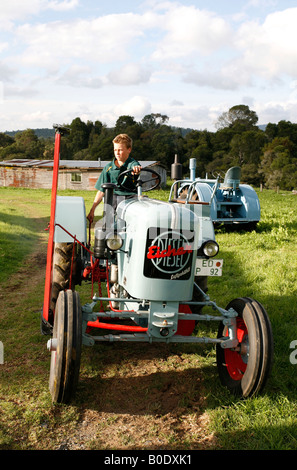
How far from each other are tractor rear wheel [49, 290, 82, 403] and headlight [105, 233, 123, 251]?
0.51 meters

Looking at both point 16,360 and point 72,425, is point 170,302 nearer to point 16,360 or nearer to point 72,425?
point 72,425

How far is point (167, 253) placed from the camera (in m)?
2.81

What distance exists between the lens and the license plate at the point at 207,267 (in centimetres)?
333

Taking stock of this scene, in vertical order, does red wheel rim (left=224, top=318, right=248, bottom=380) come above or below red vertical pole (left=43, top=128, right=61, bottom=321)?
below

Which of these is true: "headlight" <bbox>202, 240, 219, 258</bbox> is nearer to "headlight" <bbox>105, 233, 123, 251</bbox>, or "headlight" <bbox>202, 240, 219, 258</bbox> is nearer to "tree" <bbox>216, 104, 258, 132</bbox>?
"headlight" <bbox>105, 233, 123, 251</bbox>

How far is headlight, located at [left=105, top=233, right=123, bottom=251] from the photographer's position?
119 inches

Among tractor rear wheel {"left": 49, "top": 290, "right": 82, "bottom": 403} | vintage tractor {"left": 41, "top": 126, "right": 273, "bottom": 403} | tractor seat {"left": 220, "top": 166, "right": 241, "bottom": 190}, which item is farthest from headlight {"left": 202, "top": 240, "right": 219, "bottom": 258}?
tractor seat {"left": 220, "top": 166, "right": 241, "bottom": 190}

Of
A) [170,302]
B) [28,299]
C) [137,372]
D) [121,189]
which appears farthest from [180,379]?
[28,299]

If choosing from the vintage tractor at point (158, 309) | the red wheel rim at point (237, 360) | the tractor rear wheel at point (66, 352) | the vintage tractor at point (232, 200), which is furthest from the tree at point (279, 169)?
the tractor rear wheel at point (66, 352)

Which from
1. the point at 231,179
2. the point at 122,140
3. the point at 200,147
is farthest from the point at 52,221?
the point at 200,147

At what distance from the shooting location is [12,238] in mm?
9188

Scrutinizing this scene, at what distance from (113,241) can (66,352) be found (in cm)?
88

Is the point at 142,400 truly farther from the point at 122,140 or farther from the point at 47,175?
the point at 47,175
